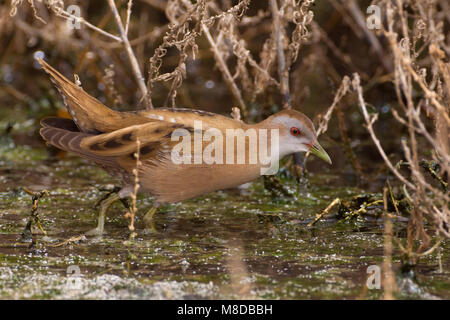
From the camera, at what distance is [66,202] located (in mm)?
5086

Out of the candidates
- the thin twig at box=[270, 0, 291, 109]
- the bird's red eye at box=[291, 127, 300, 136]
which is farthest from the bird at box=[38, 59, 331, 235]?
the thin twig at box=[270, 0, 291, 109]

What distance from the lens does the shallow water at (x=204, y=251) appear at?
11.2 feet

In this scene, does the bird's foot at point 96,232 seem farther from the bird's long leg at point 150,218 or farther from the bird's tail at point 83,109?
the bird's tail at point 83,109

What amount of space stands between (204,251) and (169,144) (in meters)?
0.71

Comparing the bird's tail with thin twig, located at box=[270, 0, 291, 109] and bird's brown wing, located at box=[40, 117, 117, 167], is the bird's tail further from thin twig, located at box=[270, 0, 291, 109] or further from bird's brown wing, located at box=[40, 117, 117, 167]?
thin twig, located at box=[270, 0, 291, 109]

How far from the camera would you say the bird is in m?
4.32

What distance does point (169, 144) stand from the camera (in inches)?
171

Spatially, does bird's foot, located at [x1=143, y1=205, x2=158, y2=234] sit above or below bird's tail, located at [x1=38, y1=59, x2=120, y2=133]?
below

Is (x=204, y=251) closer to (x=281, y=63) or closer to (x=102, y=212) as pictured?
(x=102, y=212)

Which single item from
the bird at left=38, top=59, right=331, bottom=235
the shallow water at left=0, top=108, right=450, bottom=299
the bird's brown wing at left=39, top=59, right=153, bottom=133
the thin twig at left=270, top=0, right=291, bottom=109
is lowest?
the shallow water at left=0, top=108, right=450, bottom=299

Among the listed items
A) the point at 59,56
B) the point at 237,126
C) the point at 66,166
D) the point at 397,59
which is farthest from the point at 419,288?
the point at 59,56

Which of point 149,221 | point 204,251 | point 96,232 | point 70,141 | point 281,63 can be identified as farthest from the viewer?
point 281,63

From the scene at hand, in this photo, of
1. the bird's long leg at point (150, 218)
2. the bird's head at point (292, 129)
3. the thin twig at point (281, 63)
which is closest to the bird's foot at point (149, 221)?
the bird's long leg at point (150, 218)

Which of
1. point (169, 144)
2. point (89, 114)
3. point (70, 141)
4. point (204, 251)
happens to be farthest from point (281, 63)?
point (204, 251)
